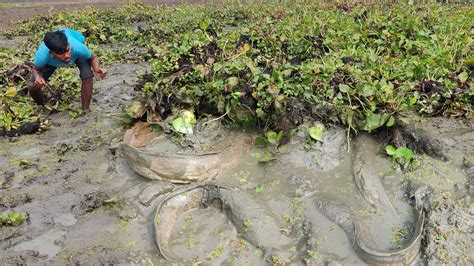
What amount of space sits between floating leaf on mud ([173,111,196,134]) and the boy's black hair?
156 centimetres

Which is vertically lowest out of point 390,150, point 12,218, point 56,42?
point 12,218

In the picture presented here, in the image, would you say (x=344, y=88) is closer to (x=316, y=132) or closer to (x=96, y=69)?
(x=316, y=132)

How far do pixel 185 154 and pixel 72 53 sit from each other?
223 cm

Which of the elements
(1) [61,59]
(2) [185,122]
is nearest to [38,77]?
(1) [61,59]

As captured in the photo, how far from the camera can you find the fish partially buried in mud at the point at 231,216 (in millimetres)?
3008

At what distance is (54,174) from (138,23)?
7.78 meters

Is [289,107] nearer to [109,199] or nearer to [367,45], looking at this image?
[109,199]

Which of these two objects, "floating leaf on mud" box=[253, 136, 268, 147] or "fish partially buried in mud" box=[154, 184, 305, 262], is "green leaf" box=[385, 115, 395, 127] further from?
"fish partially buried in mud" box=[154, 184, 305, 262]

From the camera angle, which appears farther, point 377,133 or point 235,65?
point 235,65

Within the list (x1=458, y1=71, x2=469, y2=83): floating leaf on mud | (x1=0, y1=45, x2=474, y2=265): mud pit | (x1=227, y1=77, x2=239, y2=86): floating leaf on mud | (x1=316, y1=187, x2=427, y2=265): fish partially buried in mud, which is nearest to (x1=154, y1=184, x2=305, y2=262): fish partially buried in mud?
(x1=0, y1=45, x2=474, y2=265): mud pit

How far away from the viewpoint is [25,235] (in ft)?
10.7

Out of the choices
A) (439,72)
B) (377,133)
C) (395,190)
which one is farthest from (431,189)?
(439,72)

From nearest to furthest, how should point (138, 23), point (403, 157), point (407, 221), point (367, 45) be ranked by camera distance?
point (407, 221)
point (403, 157)
point (367, 45)
point (138, 23)

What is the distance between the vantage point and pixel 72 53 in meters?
4.99
